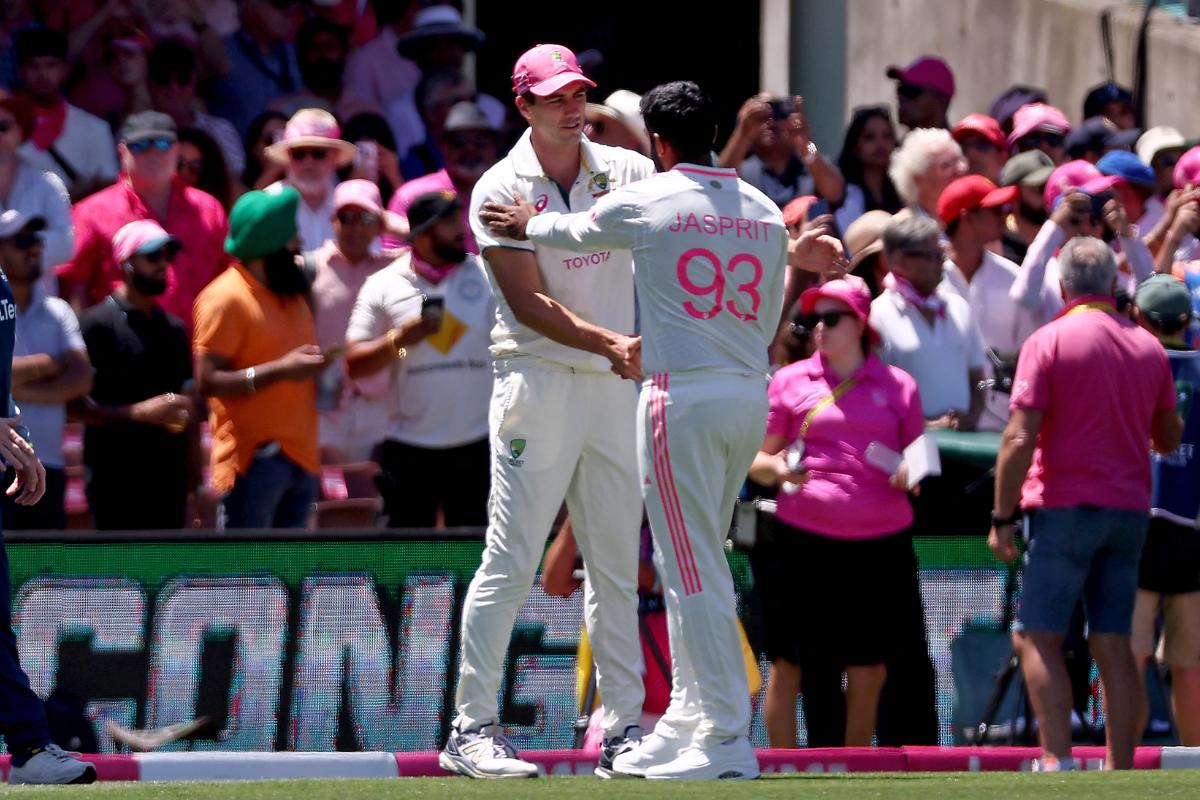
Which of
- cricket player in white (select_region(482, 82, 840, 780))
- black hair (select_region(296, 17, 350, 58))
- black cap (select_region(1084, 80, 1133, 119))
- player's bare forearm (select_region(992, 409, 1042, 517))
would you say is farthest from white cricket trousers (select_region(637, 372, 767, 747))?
black cap (select_region(1084, 80, 1133, 119))

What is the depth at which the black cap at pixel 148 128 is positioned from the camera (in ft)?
36.6

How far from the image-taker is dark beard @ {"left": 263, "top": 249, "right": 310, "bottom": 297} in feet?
33.7

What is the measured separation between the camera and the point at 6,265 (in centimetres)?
1005

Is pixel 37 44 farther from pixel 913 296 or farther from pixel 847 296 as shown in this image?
pixel 847 296

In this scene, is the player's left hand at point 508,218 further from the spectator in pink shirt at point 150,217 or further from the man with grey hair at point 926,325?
the spectator in pink shirt at point 150,217

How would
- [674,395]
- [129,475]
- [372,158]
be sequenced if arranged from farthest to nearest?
[372,158], [129,475], [674,395]

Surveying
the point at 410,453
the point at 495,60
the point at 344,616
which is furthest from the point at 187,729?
the point at 495,60

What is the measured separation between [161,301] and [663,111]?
4.18 metres

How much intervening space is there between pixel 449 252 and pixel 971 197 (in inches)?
102

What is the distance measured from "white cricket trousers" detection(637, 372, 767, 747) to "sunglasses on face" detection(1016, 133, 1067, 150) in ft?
21.1

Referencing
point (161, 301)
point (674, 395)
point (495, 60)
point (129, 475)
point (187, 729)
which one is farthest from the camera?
point (495, 60)

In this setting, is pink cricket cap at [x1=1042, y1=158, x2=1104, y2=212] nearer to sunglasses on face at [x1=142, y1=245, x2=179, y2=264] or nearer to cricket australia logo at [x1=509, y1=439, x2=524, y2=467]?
sunglasses on face at [x1=142, y1=245, x2=179, y2=264]

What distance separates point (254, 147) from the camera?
40.9 feet

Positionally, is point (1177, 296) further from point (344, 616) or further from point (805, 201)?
point (344, 616)
